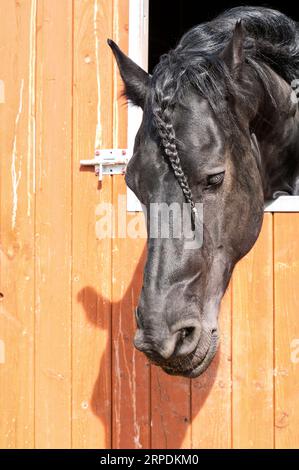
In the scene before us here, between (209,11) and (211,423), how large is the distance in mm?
3453

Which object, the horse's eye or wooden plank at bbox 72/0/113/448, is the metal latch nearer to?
wooden plank at bbox 72/0/113/448

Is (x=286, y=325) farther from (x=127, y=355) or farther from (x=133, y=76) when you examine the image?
(x=133, y=76)

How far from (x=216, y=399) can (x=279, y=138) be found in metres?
1.25

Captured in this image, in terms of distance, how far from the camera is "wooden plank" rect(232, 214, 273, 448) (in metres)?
3.02

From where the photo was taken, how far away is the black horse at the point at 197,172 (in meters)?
2.01

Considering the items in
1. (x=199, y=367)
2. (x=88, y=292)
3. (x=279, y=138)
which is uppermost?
(x=279, y=138)

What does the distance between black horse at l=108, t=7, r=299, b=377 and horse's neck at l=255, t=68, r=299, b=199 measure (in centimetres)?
3

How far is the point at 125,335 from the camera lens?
3137 mm

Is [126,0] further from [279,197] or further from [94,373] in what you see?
[94,373]

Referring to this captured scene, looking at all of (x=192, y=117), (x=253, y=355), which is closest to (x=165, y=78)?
(x=192, y=117)

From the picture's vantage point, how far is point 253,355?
3.03 metres

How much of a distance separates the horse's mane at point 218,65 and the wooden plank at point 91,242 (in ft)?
2.60

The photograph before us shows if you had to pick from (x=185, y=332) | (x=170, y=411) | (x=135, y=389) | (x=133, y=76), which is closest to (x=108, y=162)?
(x=133, y=76)
